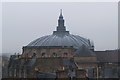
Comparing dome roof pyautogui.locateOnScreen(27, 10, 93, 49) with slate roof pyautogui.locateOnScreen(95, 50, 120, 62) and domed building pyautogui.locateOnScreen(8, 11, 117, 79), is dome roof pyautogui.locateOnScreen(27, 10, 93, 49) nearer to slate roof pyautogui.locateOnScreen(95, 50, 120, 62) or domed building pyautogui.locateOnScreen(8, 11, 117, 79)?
domed building pyautogui.locateOnScreen(8, 11, 117, 79)

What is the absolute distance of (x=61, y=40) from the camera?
6056 centimetres

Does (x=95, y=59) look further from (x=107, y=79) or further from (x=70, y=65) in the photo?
(x=107, y=79)

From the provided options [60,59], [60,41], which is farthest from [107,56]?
[60,59]

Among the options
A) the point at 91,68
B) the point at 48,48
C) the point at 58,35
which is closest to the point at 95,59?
the point at 91,68

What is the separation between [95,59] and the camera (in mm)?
53438

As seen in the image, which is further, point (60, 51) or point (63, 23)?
point (63, 23)

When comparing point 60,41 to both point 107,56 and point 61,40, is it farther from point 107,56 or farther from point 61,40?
point 107,56

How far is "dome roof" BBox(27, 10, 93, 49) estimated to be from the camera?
5959 centimetres

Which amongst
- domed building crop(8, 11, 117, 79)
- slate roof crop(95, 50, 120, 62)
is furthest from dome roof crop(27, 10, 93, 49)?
slate roof crop(95, 50, 120, 62)

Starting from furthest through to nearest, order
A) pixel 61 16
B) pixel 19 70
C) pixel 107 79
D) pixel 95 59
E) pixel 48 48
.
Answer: pixel 61 16 → pixel 48 48 → pixel 95 59 → pixel 19 70 → pixel 107 79

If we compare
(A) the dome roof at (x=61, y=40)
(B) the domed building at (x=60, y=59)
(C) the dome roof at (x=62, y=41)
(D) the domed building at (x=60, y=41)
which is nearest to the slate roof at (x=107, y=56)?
(B) the domed building at (x=60, y=59)

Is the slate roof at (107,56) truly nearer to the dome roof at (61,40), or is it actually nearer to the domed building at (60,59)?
the domed building at (60,59)

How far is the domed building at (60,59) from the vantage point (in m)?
46.5

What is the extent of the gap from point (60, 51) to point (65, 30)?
26.6 ft
